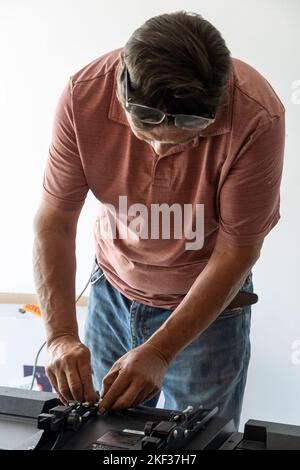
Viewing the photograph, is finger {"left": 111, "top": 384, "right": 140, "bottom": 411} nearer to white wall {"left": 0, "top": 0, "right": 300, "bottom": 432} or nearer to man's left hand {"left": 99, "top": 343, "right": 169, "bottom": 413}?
man's left hand {"left": 99, "top": 343, "right": 169, "bottom": 413}

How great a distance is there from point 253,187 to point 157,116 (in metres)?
0.29

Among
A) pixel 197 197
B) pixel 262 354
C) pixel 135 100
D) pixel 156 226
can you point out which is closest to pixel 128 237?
pixel 156 226

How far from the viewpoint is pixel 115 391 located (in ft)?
3.75

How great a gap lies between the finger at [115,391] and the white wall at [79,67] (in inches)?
51.5

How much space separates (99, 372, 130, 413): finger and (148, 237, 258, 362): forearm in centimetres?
12

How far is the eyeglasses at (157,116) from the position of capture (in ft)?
3.54

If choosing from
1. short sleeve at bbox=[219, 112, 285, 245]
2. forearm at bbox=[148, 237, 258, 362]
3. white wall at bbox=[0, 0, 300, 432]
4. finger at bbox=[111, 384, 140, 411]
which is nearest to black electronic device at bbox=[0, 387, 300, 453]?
finger at bbox=[111, 384, 140, 411]

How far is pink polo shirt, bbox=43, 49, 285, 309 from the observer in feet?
4.15

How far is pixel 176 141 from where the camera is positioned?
119 cm

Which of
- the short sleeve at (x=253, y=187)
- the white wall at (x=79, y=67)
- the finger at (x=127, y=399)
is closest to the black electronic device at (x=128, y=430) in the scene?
the finger at (x=127, y=399)

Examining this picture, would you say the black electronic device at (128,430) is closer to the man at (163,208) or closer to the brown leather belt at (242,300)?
the man at (163,208)

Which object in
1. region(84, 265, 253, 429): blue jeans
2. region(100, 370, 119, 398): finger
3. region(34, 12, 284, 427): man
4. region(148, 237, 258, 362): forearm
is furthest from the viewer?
region(84, 265, 253, 429): blue jeans

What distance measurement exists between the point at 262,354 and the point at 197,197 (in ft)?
4.03

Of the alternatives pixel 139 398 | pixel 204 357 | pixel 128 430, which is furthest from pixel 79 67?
pixel 128 430
